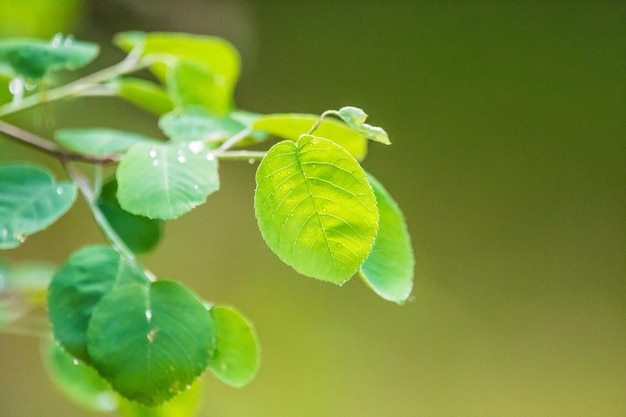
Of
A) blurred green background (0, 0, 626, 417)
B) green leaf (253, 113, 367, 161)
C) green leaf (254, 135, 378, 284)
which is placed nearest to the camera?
green leaf (254, 135, 378, 284)

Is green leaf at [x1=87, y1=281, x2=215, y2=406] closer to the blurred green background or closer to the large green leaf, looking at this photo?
the large green leaf

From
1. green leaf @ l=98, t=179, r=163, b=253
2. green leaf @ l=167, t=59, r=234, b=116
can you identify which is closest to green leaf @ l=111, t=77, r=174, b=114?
green leaf @ l=167, t=59, r=234, b=116

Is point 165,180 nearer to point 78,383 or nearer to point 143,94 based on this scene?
point 143,94

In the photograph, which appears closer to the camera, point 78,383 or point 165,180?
point 165,180

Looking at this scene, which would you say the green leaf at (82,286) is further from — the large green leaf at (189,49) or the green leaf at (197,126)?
the large green leaf at (189,49)

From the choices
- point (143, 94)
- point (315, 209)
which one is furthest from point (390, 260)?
point (143, 94)

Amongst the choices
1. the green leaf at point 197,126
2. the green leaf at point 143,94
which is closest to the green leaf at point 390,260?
the green leaf at point 197,126

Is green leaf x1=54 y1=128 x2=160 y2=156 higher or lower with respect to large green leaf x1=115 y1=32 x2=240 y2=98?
lower

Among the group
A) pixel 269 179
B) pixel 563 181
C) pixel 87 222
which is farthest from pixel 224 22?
pixel 269 179
